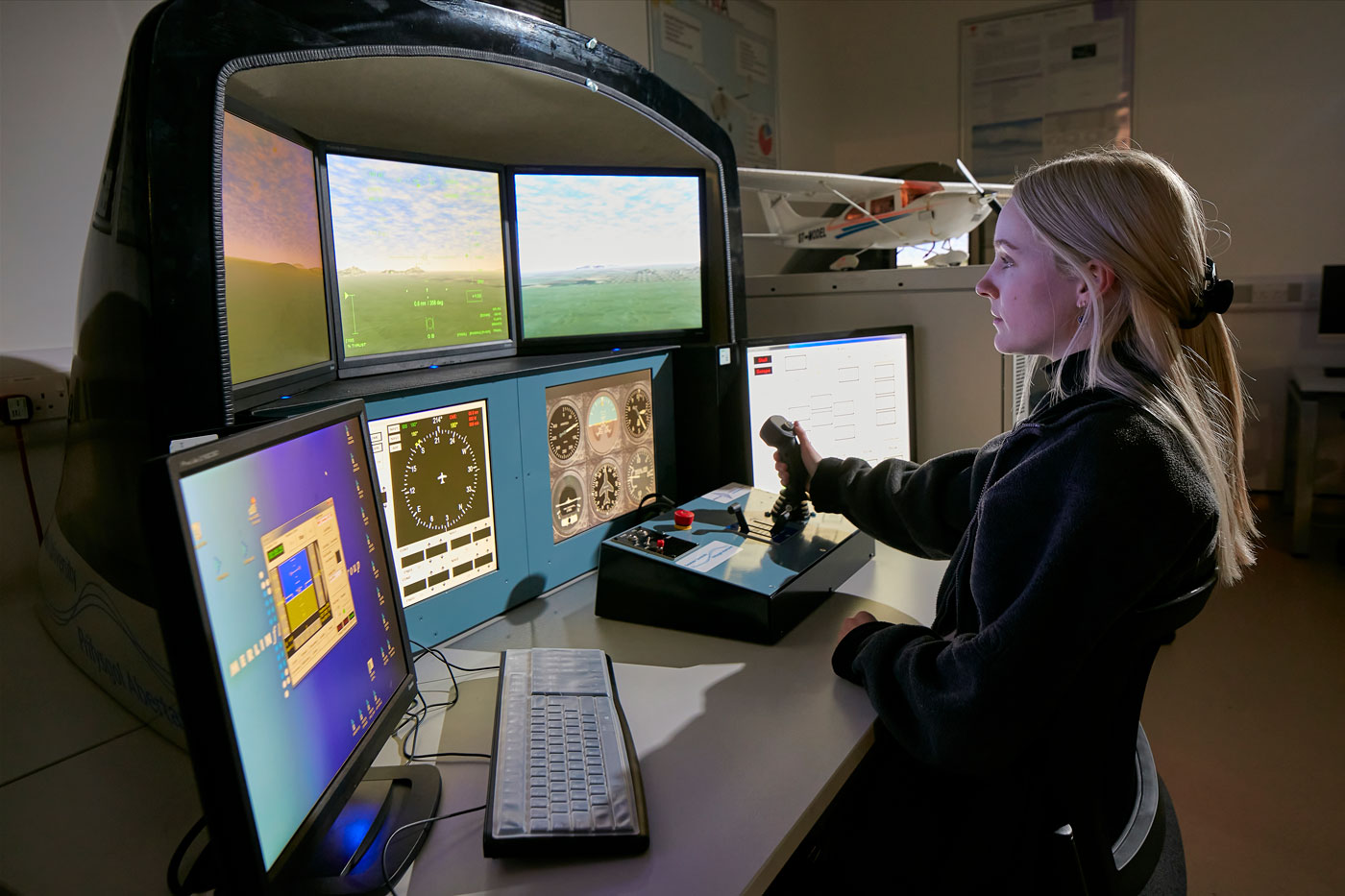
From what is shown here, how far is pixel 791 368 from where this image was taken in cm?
164

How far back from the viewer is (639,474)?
1554 mm

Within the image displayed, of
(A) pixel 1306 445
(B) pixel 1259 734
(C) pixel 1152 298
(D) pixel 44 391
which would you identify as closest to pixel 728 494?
(C) pixel 1152 298

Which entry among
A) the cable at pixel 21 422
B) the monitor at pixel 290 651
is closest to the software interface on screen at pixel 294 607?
the monitor at pixel 290 651

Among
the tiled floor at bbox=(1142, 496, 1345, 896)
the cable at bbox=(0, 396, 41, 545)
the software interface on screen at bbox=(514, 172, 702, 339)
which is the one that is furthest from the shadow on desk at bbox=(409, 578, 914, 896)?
the tiled floor at bbox=(1142, 496, 1345, 896)

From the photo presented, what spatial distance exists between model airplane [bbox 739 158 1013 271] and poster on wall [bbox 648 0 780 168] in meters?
1.02

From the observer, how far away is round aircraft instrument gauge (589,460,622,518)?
4.74 feet

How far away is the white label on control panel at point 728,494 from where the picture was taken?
1487mm

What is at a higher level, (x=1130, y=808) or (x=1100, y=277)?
(x=1100, y=277)

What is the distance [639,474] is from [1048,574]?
860 mm

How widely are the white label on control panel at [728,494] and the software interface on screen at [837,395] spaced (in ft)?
0.24

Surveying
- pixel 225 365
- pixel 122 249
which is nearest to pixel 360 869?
pixel 225 365

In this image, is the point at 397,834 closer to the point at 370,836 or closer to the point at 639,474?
the point at 370,836

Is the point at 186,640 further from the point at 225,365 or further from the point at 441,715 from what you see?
the point at 441,715

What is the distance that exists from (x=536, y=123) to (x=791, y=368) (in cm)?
66
